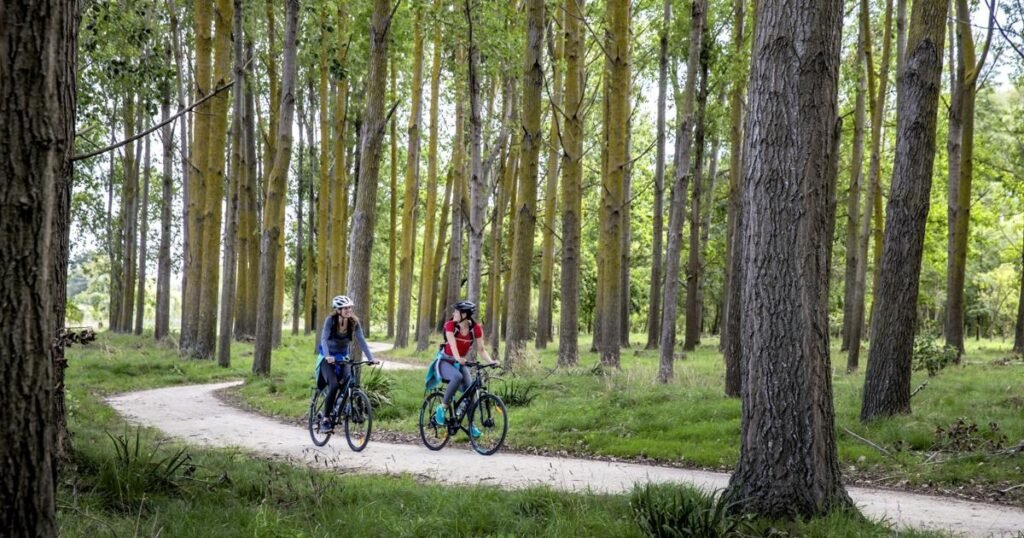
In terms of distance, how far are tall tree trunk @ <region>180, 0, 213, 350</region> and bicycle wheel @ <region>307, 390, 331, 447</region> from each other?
11.8 metres

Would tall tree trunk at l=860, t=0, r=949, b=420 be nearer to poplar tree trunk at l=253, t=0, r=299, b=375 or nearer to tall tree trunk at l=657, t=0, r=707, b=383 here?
tall tree trunk at l=657, t=0, r=707, b=383

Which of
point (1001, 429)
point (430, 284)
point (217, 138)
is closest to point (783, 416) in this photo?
point (1001, 429)

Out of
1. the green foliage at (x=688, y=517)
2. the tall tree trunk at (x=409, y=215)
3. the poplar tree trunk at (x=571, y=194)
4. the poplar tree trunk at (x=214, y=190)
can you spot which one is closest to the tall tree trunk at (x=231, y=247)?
the poplar tree trunk at (x=214, y=190)

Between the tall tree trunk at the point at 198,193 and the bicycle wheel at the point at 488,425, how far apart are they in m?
13.4

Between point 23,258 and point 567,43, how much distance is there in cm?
1740

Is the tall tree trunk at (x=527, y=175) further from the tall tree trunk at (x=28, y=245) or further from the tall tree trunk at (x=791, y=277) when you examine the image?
the tall tree trunk at (x=28, y=245)

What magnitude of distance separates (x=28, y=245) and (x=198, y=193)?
20691 mm

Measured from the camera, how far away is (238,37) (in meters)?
19.2

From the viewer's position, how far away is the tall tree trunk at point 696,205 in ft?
66.5

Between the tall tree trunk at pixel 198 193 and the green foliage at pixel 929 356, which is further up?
the tall tree trunk at pixel 198 193

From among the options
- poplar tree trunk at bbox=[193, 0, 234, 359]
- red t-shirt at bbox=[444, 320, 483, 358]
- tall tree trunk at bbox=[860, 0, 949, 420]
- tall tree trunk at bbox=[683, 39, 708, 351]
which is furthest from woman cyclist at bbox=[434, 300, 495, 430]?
poplar tree trunk at bbox=[193, 0, 234, 359]

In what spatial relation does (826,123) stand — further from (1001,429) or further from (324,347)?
(324,347)

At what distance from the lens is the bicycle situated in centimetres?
1047

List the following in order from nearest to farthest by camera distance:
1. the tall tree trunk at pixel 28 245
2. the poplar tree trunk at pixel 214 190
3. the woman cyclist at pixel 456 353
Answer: the tall tree trunk at pixel 28 245 → the woman cyclist at pixel 456 353 → the poplar tree trunk at pixel 214 190
